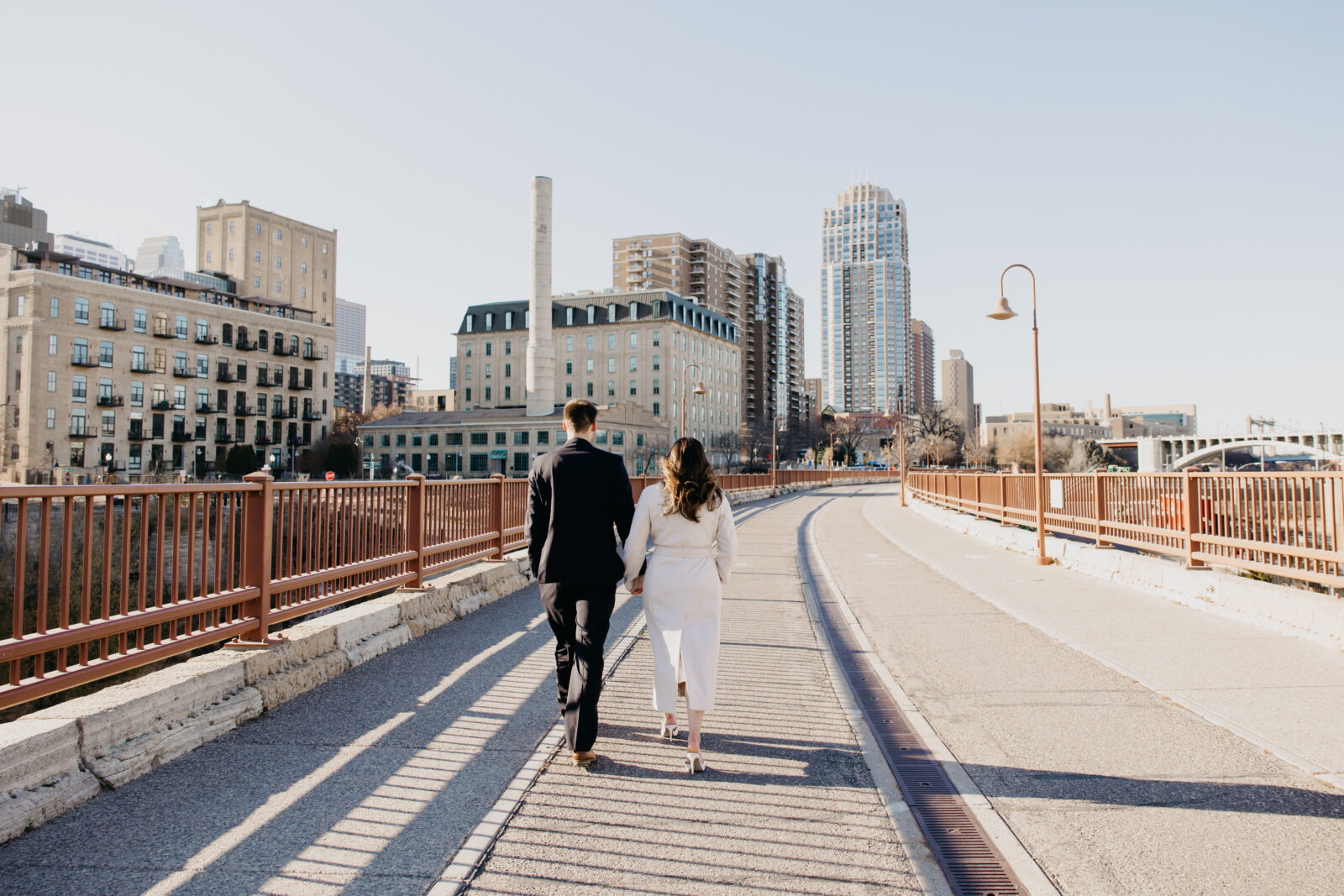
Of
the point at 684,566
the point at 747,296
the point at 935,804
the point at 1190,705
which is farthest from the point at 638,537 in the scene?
the point at 747,296

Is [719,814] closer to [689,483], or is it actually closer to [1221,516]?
[689,483]

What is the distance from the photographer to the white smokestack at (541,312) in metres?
77.4

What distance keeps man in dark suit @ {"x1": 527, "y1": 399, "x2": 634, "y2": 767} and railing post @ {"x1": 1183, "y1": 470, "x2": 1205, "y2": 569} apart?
9377 mm

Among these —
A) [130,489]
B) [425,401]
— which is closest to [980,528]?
[130,489]

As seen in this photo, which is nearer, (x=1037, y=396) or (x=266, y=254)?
(x=1037, y=396)

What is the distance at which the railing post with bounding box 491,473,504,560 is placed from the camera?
39.6ft

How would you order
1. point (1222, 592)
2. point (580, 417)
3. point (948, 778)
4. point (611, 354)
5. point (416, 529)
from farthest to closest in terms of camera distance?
1. point (611, 354)
2. point (1222, 592)
3. point (416, 529)
4. point (580, 417)
5. point (948, 778)

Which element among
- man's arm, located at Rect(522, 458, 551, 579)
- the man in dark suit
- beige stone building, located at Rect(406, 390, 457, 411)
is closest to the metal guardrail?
man's arm, located at Rect(522, 458, 551, 579)

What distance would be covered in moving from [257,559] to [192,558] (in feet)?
3.03

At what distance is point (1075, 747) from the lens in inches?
200

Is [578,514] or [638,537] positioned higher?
[578,514]

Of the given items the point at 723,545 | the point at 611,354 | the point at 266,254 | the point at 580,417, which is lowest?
the point at 723,545

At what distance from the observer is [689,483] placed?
4.84 metres

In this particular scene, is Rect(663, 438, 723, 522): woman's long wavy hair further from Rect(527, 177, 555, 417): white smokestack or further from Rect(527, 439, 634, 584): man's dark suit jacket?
Rect(527, 177, 555, 417): white smokestack
